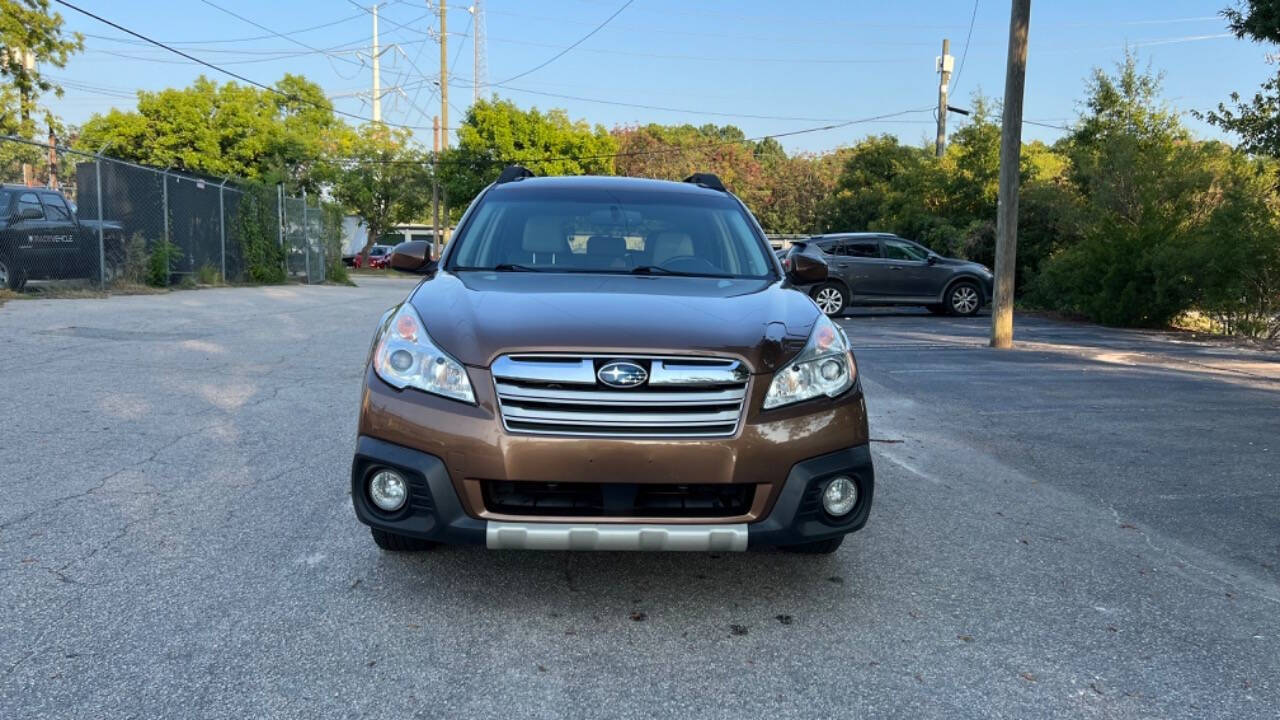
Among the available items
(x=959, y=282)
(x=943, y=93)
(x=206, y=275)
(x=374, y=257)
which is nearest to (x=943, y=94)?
(x=943, y=93)

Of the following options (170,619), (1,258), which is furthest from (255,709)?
(1,258)

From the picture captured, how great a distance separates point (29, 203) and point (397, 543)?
13.4m

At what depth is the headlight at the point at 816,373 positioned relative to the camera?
336cm

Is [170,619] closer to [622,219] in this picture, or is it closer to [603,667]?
[603,667]

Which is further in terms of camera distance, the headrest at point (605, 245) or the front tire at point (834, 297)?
the front tire at point (834, 297)

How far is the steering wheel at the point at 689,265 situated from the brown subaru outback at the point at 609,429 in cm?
93

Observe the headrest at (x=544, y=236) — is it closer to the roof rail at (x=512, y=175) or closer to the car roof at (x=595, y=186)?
the car roof at (x=595, y=186)

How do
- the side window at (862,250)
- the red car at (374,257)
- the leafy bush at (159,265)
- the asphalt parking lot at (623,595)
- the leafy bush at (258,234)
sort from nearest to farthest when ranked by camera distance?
1. the asphalt parking lot at (623,595)
2. the leafy bush at (159,265)
3. the side window at (862,250)
4. the leafy bush at (258,234)
5. the red car at (374,257)

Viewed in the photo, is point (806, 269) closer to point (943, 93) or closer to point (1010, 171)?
point (1010, 171)

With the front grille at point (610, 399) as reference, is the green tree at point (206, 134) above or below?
above

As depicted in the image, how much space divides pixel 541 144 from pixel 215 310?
109ft

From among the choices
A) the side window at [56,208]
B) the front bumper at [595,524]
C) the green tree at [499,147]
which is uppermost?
the green tree at [499,147]

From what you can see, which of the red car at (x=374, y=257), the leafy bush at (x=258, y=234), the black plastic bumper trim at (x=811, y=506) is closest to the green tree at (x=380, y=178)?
the red car at (x=374, y=257)

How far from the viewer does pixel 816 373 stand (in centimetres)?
348
